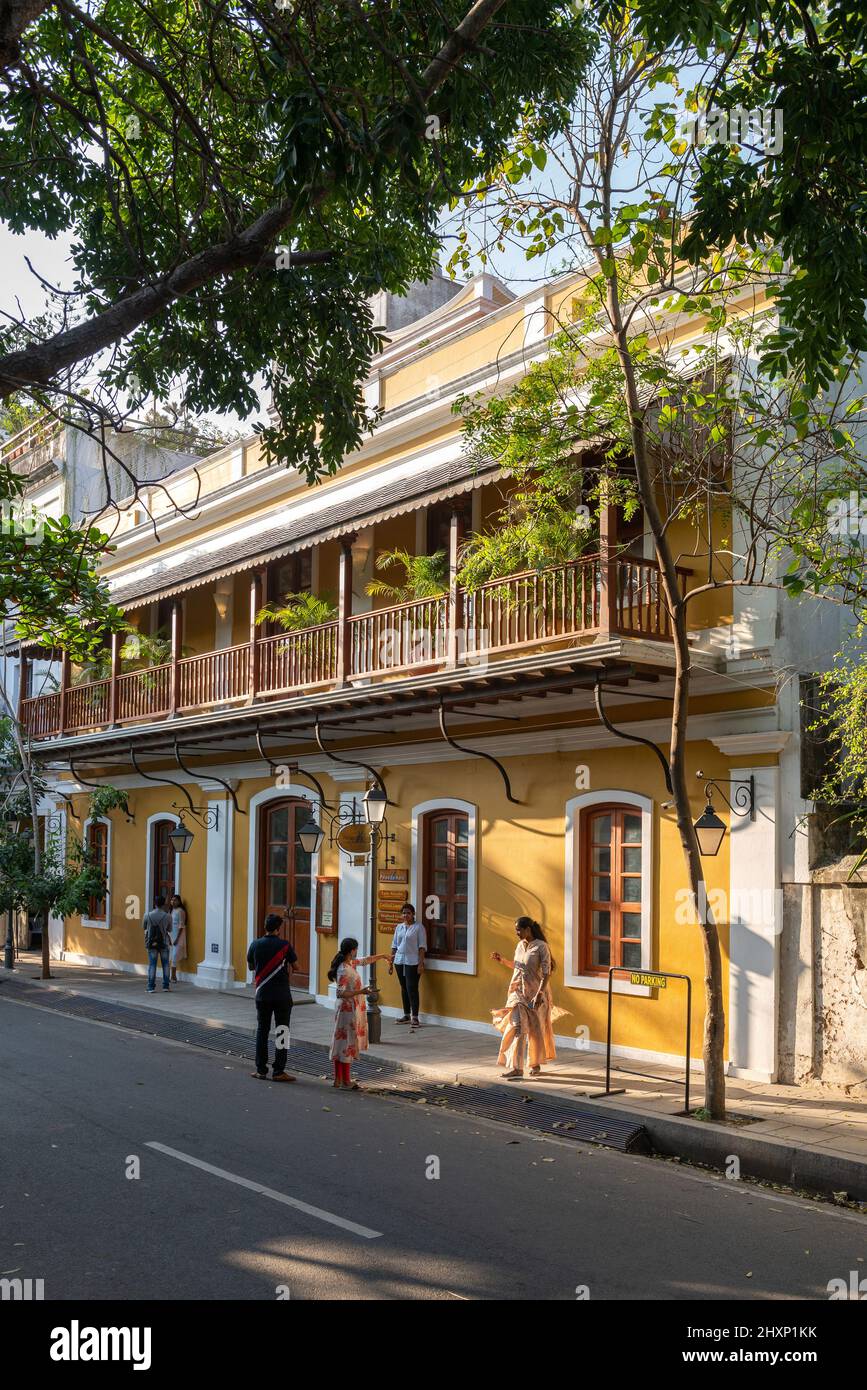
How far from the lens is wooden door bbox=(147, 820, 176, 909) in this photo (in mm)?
23484

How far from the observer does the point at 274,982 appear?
12906mm

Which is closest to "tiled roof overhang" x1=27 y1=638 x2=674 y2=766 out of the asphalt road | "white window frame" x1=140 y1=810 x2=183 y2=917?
"white window frame" x1=140 y1=810 x2=183 y2=917

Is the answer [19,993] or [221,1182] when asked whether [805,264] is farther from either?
[19,993]

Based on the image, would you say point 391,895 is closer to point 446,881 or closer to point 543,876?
point 446,881

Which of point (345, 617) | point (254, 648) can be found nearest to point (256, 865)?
point (254, 648)

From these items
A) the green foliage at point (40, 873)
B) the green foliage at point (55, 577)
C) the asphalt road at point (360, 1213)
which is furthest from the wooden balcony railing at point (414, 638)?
the asphalt road at point (360, 1213)

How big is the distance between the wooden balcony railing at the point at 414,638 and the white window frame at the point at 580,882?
6.56 feet

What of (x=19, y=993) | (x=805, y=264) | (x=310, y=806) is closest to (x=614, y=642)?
(x=805, y=264)

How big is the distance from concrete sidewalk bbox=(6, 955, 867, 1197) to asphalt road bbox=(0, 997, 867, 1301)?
47 centimetres

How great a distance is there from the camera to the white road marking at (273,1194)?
7449 mm

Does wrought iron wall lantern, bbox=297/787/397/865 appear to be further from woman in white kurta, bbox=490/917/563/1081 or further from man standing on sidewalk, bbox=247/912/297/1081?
woman in white kurta, bbox=490/917/563/1081

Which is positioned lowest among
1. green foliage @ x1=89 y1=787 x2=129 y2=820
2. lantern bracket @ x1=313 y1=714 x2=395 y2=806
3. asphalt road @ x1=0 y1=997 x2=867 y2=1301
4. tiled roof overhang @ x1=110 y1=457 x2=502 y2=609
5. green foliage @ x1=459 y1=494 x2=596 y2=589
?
asphalt road @ x1=0 y1=997 x2=867 y2=1301

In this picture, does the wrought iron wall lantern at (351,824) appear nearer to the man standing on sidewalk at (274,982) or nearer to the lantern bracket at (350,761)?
the lantern bracket at (350,761)

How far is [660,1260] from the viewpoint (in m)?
7.09
